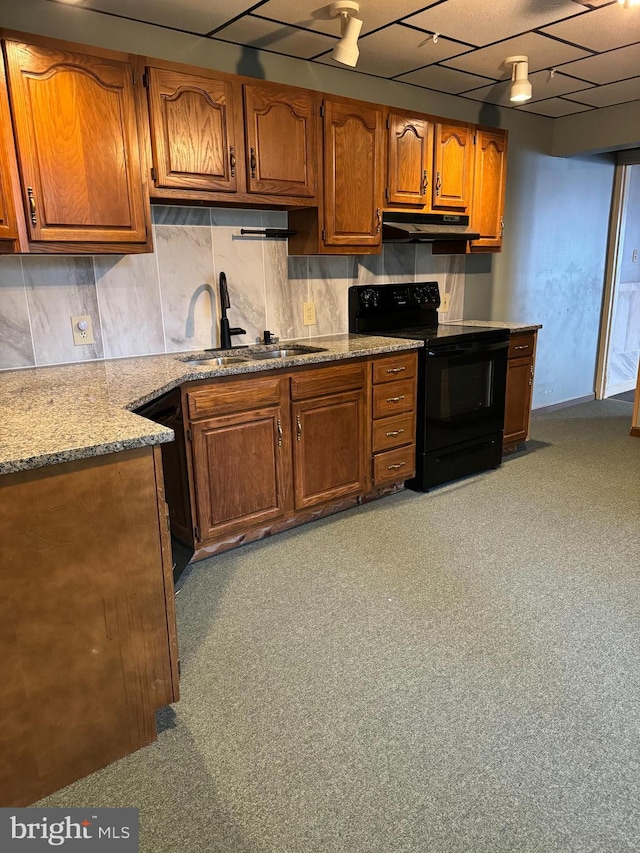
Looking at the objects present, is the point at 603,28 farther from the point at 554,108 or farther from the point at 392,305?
the point at 392,305

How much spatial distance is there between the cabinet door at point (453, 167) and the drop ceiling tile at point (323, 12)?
0.93m

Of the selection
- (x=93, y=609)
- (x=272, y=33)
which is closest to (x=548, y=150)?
(x=272, y=33)

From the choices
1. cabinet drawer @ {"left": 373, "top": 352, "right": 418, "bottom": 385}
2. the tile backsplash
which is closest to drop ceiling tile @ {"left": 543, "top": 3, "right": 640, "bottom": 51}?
the tile backsplash

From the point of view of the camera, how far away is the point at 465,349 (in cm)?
354

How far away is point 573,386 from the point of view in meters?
5.74

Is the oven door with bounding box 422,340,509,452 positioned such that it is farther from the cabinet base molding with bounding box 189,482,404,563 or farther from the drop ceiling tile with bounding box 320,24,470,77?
the drop ceiling tile with bounding box 320,24,470,77

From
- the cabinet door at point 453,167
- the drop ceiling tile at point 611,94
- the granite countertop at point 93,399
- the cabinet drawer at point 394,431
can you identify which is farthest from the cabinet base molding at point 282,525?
the drop ceiling tile at point 611,94

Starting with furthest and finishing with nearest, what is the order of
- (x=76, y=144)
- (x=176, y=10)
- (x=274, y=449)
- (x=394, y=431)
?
(x=394, y=431)
(x=274, y=449)
(x=176, y=10)
(x=76, y=144)

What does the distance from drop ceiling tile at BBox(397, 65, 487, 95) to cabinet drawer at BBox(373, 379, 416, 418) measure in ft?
6.08

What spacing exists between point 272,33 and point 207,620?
2.71 m

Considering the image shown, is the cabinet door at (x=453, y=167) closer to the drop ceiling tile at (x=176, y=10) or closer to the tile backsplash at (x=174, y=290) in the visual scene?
the tile backsplash at (x=174, y=290)

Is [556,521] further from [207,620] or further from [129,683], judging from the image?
[129,683]

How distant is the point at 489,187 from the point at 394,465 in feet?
6.69

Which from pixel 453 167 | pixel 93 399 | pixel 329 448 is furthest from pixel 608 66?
pixel 93 399
